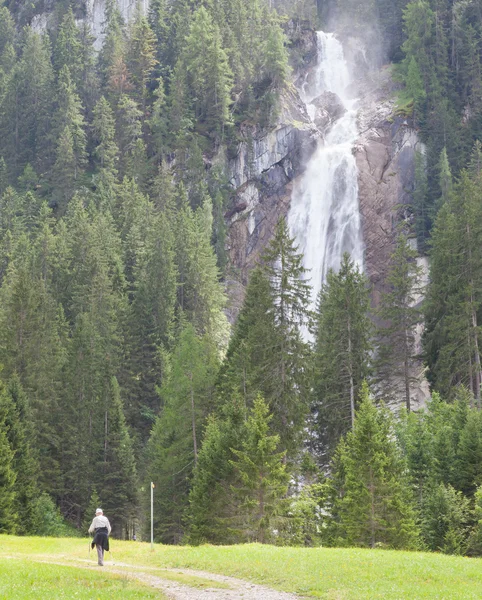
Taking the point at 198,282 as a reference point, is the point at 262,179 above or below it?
above

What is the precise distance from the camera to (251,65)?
10362 centimetres

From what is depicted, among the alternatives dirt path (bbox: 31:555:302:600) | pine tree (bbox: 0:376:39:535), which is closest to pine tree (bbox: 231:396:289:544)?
dirt path (bbox: 31:555:302:600)

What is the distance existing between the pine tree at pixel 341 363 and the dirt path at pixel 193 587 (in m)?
23.3

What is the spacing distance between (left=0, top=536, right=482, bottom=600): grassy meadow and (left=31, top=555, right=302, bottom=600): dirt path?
117 millimetres

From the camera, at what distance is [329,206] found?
90438 millimetres

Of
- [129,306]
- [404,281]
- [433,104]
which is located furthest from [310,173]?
[404,281]

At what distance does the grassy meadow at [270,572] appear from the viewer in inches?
667

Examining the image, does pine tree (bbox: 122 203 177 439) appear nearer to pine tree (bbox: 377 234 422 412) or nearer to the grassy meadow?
pine tree (bbox: 377 234 422 412)

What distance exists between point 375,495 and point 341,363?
1442 centimetres

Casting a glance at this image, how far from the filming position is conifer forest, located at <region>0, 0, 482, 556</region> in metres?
34.9

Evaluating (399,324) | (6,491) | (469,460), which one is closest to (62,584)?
(469,460)

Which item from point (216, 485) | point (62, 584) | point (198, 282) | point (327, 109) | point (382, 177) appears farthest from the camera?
point (327, 109)

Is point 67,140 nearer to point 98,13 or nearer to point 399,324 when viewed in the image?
point 98,13

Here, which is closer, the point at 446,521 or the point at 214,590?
the point at 214,590
